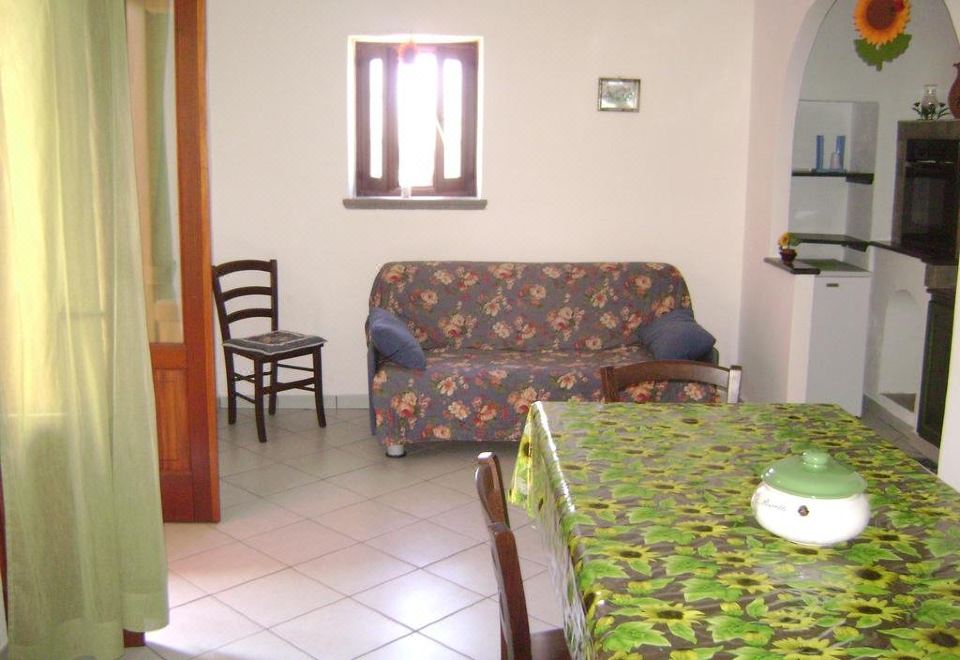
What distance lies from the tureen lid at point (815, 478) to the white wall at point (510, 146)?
3.90m

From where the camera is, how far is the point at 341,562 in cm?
376

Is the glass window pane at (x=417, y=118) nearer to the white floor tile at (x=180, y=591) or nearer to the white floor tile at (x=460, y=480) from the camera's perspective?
the white floor tile at (x=460, y=480)

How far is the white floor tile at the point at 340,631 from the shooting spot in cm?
312

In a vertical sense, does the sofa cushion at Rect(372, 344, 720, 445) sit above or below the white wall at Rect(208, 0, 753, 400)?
below

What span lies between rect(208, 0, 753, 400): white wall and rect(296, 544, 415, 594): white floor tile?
208cm

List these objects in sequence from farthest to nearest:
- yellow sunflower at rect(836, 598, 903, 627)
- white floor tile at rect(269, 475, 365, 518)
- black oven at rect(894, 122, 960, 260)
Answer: black oven at rect(894, 122, 960, 260) → white floor tile at rect(269, 475, 365, 518) → yellow sunflower at rect(836, 598, 903, 627)

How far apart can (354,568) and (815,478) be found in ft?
7.11

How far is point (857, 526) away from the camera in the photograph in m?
1.91

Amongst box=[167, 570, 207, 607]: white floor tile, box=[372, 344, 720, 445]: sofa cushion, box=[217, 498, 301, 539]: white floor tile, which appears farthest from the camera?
box=[372, 344, 720, 445]: sofa cushion

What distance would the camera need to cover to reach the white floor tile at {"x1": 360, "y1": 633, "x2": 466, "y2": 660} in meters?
3.06

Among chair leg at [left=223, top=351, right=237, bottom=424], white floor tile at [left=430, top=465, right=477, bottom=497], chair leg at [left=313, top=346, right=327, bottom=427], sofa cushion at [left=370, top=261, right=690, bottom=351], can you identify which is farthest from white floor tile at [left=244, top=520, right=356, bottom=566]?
sofa cushion at [left=370, top=261, right=690, bottom=351]

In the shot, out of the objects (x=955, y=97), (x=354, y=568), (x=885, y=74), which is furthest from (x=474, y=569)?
(x=885, y=74)

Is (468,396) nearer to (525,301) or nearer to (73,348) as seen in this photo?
(525,301)

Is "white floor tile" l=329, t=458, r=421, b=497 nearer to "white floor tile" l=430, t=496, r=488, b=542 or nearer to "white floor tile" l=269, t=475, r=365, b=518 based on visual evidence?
"white floor tile" l=269, t=475, r=365, b=518
